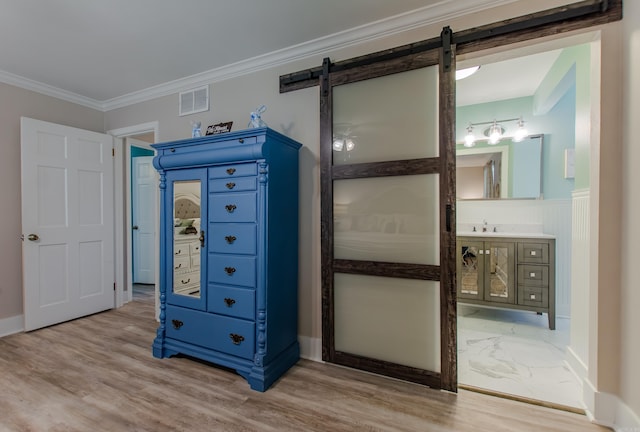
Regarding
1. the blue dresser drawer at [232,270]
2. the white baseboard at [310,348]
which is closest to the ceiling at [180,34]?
the blue dresser drawer at [232,270]

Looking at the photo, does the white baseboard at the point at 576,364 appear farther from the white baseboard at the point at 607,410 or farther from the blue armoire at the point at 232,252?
the blue armoire at the point at 232,252

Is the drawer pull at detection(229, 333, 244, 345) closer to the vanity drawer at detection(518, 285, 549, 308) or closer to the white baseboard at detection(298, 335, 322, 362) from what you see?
the white baseboard at detection(298, 335, 322, 362)

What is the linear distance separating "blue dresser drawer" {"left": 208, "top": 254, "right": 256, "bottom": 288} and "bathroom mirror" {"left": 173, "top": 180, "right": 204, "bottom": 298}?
174mm

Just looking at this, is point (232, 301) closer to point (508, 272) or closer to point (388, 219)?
point (388, 219)

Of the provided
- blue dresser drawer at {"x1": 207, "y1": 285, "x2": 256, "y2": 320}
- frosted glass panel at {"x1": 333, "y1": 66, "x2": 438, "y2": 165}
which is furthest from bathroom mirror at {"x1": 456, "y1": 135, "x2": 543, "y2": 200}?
blue dresser drawer at {"x1": 207, "y1": 285, "x2": 256, "y2": 320}

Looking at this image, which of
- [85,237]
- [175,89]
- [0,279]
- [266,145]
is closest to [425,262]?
[266,145]

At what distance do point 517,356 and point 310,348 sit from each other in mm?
1716

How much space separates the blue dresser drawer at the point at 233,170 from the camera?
2.04 meters

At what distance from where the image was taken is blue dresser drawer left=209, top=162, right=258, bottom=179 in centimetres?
204

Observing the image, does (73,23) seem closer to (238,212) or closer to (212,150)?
(212,150)

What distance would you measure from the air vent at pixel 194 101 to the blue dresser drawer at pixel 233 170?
1.06 m

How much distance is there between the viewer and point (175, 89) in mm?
3045

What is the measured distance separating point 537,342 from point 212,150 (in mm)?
3287

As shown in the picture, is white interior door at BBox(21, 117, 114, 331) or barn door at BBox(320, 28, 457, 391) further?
white interior door at BBox(21, 117, 114, 331)
